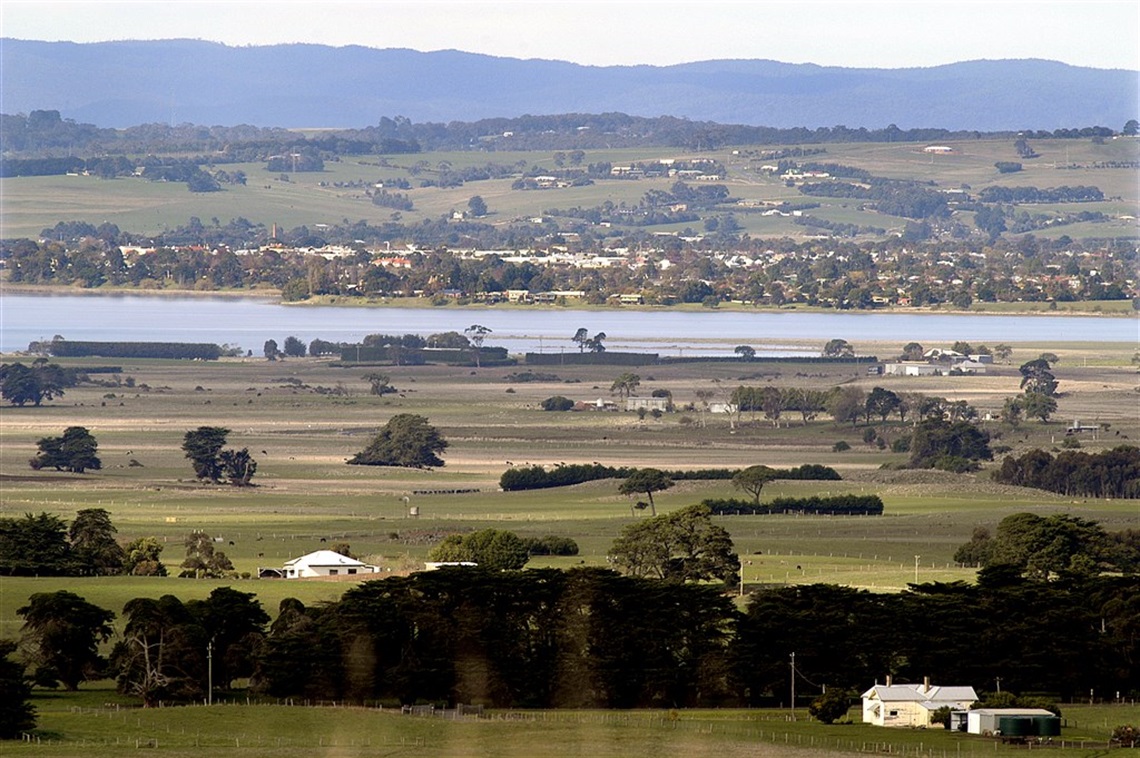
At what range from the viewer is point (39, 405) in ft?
385

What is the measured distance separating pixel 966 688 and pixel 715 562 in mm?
13102

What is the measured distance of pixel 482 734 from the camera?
136 feet

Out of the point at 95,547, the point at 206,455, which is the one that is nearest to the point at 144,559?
the point at 95,547

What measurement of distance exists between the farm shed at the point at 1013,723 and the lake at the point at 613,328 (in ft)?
341

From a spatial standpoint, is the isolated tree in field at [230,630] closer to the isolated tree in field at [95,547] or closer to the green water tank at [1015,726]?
the isolated tree in field at [95,547]

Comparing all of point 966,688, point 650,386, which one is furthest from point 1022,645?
point 650,386

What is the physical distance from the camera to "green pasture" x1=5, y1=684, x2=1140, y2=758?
3994cm

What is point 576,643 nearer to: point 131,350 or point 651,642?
point 651,642

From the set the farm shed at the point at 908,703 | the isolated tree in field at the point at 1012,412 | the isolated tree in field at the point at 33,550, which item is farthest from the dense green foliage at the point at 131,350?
the farm shed at the point at 908,703

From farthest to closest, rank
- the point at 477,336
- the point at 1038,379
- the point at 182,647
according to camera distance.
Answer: the point at 477,336 → the point at 1038,379 → the point at 182,647

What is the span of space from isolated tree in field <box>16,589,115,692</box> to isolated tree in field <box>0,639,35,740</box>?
149 inches

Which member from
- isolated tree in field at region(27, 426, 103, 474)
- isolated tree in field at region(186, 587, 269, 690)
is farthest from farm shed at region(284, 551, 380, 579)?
isolated tree in field at region(27, 426, 103, 474)

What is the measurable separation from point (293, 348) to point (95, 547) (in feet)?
282

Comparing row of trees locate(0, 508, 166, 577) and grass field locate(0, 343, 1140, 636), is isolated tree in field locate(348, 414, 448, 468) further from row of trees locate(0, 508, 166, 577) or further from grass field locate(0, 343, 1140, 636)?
row of trees locate(0, 508, 166, 577)
